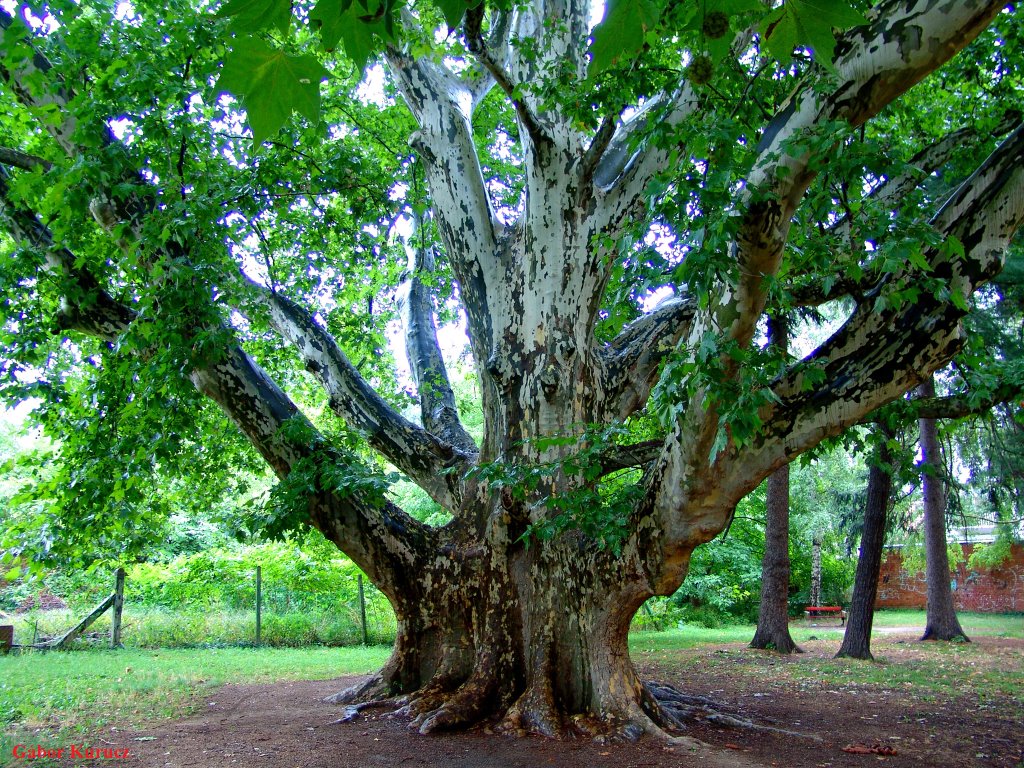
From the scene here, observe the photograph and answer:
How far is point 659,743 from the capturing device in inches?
206

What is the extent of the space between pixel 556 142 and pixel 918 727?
600 cm

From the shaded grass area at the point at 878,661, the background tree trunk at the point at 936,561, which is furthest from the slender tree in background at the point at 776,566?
the background tree trunk at the point at 936,561

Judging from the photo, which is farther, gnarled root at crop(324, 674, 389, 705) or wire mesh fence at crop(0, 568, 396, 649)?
wire mesh fence at crop(0, 568, 396, 649)

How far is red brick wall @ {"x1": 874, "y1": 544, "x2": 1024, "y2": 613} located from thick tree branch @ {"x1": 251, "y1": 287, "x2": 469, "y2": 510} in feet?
65.1

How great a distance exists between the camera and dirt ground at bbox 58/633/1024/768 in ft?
16.0

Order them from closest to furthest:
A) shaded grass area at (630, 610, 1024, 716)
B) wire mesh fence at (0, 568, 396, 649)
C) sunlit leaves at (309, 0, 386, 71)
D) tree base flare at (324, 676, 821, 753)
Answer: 1. sunlit leaves at (309, 0, 386, 71)
2. tree base flare at (324, 676, 821, 753)
3. shaded grass area at (630, 610, 1024, 716)
4. wire mesh fence at (0, 568, 396, 649)

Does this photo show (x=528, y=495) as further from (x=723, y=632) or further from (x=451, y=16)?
(x=723, y=632)

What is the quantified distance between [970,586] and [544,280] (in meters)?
23.5

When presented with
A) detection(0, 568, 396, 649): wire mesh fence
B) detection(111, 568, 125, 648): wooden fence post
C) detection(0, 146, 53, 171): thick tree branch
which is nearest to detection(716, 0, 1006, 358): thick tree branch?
detection(0, 146, 53, 171): thick tree branch

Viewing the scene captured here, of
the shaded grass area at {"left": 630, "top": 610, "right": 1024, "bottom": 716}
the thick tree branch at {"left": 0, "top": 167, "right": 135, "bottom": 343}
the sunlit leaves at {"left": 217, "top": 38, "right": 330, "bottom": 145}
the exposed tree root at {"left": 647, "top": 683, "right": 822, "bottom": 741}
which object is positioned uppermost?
the thick tree branch at {"left": 0, "top": 167, "right": 135, "bottom": 343}

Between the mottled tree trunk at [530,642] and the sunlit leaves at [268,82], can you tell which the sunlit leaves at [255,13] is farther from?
the mottled tree trunk at [530,642]

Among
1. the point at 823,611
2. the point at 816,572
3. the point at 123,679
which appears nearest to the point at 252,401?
the point at 123,679

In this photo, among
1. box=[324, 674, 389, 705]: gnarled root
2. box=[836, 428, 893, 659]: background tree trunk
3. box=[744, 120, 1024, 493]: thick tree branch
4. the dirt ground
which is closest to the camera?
box=[744, 120, 1024, 493]: thick tree branch

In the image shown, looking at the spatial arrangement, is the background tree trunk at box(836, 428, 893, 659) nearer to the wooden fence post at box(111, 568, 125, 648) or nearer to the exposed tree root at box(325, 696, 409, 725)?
the exposed tree root at box(325, 696, 409, 725)
